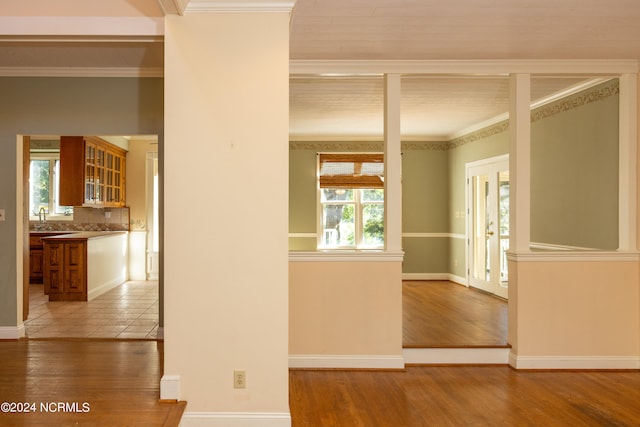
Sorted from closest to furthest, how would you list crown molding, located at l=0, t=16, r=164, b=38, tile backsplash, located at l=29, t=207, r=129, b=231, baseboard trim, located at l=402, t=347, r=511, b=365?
crown molding, located at l=0, t=16, r=164, b=38 → baseboard trim, located at l=402, t=347, r=511, b=365 → tile backsplash, located at l=29, t=207, r=129, b=231

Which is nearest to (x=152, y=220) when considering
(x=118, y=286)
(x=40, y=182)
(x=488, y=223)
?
(x=118, y=286)

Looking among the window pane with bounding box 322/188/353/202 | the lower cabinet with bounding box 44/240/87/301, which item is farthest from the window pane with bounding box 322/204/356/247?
the lower cabinet with bounding box 44/240/87/301

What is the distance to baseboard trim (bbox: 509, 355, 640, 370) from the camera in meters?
3.88

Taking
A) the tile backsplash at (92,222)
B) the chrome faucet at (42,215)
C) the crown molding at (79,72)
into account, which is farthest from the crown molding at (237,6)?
the chrome faucet at (42,215)

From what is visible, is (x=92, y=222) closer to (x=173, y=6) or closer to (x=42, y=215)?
(x=42, y=215)

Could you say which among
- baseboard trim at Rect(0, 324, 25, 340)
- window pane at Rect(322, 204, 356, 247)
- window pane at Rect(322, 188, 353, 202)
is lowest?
baseboard trim at Rect(0, 324, 25, 340)

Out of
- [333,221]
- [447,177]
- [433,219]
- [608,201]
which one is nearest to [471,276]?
[433,219]

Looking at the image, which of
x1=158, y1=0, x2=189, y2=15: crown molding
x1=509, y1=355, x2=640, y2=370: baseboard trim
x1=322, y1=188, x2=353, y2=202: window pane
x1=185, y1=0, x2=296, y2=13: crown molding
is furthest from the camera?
x1=322, y1=188, x2=353, y2=202: window pane

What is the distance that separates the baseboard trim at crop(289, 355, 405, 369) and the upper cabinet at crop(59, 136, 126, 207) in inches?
175

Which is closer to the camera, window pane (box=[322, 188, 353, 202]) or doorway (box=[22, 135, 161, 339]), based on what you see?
doorway (box=[22, 135, 161, 339])

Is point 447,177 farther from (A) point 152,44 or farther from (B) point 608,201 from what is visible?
(A) point 152,44

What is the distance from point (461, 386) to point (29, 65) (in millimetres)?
4580

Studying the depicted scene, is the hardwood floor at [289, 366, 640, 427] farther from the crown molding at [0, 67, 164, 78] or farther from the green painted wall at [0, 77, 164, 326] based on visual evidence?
the crown molding at [0, 67, 164, 78]

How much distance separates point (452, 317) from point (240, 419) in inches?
125
